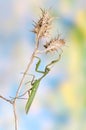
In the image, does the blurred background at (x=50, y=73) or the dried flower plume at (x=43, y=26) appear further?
the blurred background at (x=50, y=73)

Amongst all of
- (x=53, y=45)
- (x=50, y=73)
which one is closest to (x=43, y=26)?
(x=53, y=45)

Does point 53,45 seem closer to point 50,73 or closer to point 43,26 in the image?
point 43,26

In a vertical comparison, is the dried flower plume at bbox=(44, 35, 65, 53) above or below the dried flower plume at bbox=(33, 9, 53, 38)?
below

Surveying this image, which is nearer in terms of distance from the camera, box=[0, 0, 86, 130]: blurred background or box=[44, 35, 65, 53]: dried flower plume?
box=[44, 35, 65, 53]: dried flower plume

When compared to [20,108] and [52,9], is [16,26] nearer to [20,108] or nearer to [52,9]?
[52,9]

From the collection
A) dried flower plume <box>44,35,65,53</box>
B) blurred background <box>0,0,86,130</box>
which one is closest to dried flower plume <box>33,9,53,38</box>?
dried flower plume <box>44,35,65,53</box>

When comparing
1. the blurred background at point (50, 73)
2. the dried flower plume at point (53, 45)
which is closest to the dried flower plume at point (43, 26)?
the dried flower plume at point (53, 45)

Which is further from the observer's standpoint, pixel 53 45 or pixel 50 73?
pixel 50 73

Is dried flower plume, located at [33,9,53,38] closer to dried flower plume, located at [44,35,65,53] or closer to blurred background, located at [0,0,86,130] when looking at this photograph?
dried flower plume, located at [44,35,65,53]

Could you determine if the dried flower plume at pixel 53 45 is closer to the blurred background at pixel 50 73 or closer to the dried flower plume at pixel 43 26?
the dried flower plume at pixel 43 26
